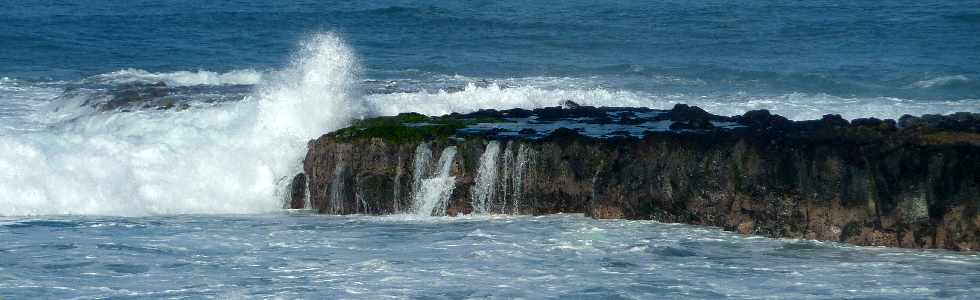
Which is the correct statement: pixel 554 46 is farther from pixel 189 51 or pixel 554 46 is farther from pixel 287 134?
pixel 287 134

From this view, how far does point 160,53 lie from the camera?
34.8 meters

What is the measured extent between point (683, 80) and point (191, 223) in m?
17.3

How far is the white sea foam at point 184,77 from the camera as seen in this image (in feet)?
96.2

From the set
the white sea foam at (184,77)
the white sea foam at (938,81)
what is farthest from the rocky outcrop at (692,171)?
the white sea foam at (938,81)

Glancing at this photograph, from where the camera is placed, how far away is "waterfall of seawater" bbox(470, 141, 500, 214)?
15.7 m

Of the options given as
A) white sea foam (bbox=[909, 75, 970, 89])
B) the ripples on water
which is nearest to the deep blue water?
white sea foam (bbox=[909, 75, 970, 89])

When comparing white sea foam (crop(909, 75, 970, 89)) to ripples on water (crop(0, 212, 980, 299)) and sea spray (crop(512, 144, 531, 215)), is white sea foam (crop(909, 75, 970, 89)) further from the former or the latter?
ripples on water (crop(0, 212, 980, 299))

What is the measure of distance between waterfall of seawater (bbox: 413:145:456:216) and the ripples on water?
38 cm

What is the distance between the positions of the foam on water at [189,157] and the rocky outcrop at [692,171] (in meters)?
1.14

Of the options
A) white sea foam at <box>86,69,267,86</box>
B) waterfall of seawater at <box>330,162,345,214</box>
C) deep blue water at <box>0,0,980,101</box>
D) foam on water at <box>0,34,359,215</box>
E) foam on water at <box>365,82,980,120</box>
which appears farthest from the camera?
deep blue water at <box>0,0,980,101</box>

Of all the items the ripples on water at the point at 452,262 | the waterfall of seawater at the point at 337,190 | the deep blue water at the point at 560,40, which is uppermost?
the deep blue water at the point at 560,40

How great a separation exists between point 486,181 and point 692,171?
246cm

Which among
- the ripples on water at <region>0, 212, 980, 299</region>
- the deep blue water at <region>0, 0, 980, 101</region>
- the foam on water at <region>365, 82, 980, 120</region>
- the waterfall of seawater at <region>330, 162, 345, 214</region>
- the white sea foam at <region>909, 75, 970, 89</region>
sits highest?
the deep blue water at <region>0, 0, 980, 101</region>

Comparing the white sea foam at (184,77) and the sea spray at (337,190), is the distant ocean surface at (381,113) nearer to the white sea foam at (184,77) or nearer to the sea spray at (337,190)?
the white sea foam at (184,77)
